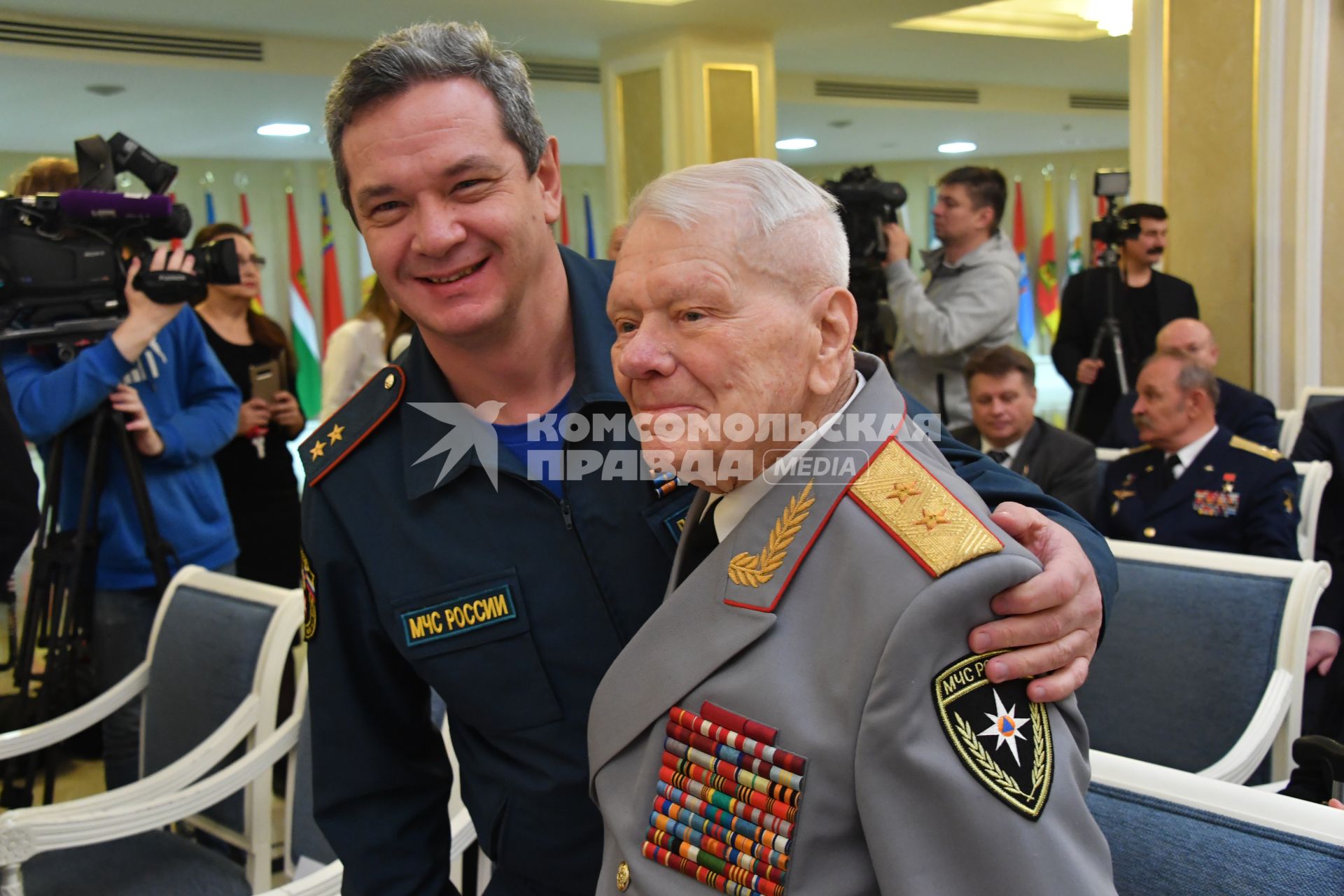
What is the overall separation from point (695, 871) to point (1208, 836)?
50 cm

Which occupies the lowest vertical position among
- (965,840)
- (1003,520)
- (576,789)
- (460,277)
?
(576,789)

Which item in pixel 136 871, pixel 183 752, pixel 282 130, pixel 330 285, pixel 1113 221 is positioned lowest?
pixel 136 871

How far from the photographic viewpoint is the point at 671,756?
829mm

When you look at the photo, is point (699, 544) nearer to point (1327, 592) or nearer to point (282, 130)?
point (1327, 592)

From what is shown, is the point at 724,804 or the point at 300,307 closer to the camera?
the point at 724,804

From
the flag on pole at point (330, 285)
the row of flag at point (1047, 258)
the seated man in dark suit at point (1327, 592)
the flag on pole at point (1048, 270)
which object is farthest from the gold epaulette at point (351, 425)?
the flag on pole at point (1048, 270)

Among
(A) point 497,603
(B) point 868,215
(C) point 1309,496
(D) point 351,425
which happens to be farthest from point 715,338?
(C) point 1309,496

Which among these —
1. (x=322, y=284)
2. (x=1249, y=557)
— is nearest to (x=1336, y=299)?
(x=1249, y=557)

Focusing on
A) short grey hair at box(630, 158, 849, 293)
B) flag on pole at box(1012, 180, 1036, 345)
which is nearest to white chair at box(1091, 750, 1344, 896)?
short grey hair at box(630, 158, 849, 293)

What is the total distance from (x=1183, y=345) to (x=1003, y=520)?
329 cm

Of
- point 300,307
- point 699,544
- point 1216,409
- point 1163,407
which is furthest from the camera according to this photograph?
point 300,307

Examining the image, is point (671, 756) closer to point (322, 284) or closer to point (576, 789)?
point (576, 789)

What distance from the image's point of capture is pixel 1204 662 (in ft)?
6.12

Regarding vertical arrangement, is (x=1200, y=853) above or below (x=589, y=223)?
below
